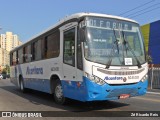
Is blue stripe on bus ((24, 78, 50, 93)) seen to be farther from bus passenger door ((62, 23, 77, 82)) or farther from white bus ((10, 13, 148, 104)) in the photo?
bus passenger door ((62, 23, 77, 82))

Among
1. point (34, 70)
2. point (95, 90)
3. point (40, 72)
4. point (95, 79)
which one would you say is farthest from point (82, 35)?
point (34, 70)


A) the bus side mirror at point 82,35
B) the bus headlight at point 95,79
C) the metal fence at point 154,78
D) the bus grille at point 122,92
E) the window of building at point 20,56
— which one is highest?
the bus side mirror at point 82,35

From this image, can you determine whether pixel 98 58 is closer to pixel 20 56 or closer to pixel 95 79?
pixel 95 79

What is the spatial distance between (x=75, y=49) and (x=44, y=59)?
151 inches

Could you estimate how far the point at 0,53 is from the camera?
106m

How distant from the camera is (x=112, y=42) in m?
10.0

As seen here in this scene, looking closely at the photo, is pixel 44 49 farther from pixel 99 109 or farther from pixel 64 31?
pixel 99 109

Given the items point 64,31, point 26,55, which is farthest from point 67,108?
point 26,55

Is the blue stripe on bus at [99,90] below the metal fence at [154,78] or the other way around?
the other way around

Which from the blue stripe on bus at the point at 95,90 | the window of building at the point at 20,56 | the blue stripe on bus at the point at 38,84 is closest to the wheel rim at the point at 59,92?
the blue stripe on bus at the point at 95,90

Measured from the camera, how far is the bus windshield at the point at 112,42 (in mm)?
9672

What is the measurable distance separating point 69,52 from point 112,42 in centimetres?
163

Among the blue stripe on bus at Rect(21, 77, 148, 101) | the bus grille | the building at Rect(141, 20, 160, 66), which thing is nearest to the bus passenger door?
the blue stripe on bus at Rect(21, 77, 148, 101)

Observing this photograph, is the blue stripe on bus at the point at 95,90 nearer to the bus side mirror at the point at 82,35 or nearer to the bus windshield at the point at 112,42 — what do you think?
the bus windshield at the point at 112,42
